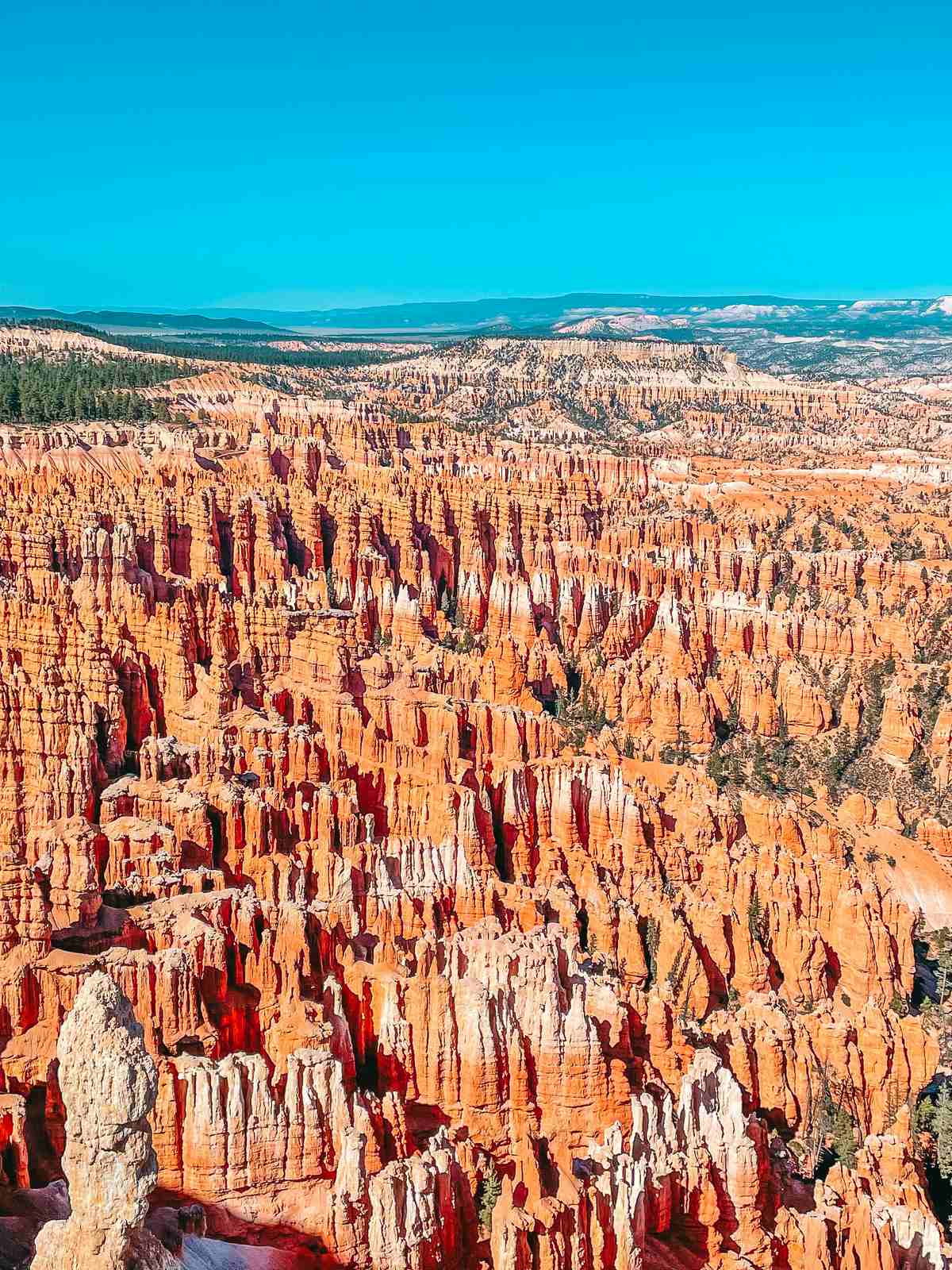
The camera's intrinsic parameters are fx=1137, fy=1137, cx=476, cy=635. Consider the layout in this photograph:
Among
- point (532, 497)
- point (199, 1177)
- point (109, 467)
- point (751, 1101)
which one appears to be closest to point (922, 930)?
point (751, 1101)

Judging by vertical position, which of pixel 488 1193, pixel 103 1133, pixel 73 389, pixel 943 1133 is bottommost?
pixel 943 1133

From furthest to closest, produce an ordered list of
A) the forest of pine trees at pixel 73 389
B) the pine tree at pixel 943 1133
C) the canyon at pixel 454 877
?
the forest of pine trees at pixel 73 389
the pine tree at pixel 943 1133
the canyon at pixel 454 877

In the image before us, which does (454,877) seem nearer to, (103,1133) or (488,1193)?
(488,1193)

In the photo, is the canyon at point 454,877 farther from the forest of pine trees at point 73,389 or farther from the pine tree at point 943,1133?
the forest of pine trees at point 73,389

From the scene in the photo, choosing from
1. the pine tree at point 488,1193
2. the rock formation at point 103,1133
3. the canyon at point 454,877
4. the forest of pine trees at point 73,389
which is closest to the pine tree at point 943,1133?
the canyon at point 454,877

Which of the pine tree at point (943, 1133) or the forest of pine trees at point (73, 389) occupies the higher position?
the forest of pine trees at point (73, 389)

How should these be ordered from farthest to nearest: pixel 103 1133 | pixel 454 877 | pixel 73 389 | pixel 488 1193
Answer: pixel 73 389 < pixel 454 877 < pixel 488 1193 < pixel 103 1133

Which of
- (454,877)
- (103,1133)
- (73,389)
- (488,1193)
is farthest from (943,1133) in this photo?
(73,389)
